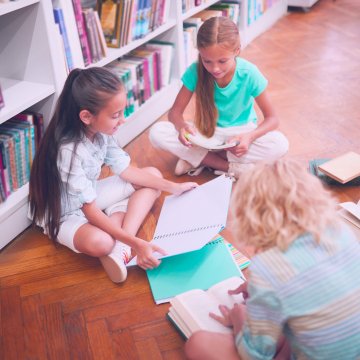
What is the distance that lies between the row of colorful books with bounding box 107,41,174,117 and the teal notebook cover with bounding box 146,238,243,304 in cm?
95

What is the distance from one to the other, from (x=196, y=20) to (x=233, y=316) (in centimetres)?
192

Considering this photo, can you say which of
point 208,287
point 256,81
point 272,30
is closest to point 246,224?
point 208,287

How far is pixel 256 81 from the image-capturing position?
169 centimetres

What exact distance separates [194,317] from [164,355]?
0.13m

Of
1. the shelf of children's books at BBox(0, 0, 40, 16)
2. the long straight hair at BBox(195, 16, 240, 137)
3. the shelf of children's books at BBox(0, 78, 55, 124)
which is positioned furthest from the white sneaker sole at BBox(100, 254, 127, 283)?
the shelf of children's books at BBox(0, 0, 40, 16)

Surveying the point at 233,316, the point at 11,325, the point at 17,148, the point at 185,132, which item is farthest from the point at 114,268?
the point at 185,132

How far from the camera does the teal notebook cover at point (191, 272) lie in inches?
51.9

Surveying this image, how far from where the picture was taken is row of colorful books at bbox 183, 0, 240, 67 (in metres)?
2.48

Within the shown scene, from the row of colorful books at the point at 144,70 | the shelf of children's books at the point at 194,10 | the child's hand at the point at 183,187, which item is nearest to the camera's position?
the child's hand at the point at 183,187

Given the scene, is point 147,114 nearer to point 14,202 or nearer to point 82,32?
point 82,32

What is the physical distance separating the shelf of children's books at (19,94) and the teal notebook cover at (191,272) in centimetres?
67

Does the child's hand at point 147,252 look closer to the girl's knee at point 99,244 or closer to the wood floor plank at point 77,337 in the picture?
the girl's knee at point 99,244

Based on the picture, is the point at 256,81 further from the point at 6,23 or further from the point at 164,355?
the point at 164,355

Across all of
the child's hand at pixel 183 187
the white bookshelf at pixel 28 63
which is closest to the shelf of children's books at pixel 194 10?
the white bookshelf at pixel 28 63
